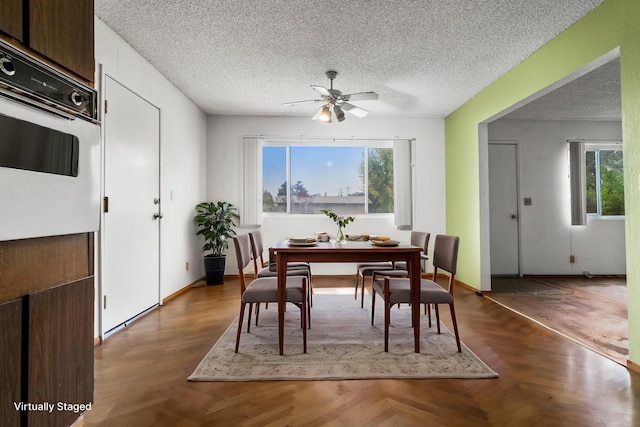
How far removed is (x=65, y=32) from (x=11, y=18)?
0.70 feet

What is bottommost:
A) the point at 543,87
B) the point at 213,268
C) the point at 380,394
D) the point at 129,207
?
the point at 380,394

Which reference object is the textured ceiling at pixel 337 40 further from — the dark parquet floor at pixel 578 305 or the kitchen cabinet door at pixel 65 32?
the dark parquet floor at pixel 578 305

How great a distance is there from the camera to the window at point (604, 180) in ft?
16.6

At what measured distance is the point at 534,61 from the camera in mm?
3051

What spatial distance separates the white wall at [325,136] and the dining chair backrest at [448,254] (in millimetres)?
2364

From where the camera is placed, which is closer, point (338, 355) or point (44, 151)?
point (44, 151)

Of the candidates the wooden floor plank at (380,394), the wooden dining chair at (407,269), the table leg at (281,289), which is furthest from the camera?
the wooden dining chair at (407,269)

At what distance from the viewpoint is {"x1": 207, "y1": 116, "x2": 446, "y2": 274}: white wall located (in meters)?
4.91

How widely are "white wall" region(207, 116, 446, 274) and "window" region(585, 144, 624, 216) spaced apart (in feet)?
8.04

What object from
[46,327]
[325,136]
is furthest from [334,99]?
[46,327]

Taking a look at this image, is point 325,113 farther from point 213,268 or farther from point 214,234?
point 213,268

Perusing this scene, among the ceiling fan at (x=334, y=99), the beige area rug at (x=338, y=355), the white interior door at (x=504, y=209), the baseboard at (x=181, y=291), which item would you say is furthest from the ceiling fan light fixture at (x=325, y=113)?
the white interior door at (x=504, y=209)

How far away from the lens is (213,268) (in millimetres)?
4371

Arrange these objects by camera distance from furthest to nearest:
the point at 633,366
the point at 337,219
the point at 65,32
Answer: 1. the point at 337,219
2. the point at 633,366
3. the point at 65,32
